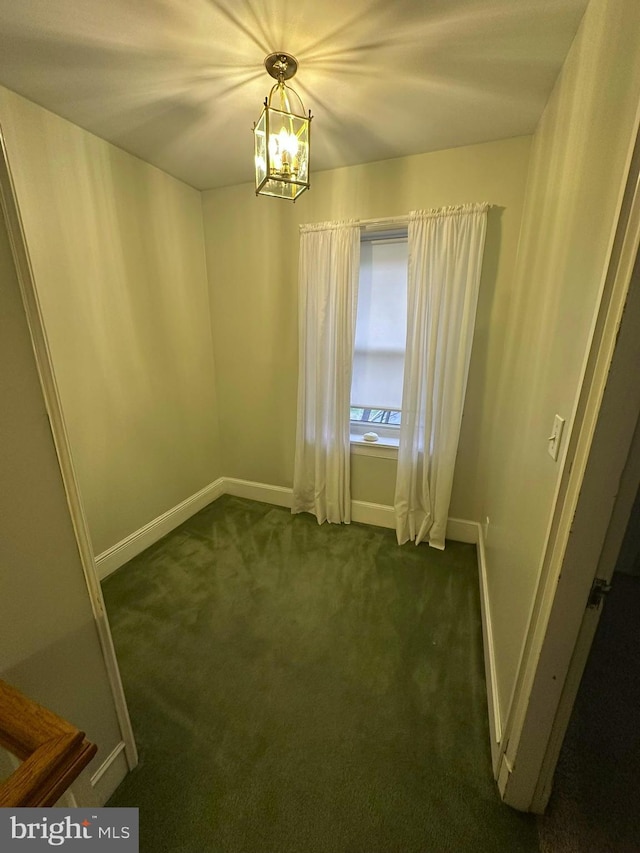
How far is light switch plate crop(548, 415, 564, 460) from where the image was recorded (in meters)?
0.92

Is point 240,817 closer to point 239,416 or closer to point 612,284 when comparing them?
point 612,284

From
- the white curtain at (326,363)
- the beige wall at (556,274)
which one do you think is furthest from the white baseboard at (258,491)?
the beige wall at (556,274)

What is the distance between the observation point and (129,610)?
1870mm

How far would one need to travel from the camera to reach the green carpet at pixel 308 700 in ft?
3.43

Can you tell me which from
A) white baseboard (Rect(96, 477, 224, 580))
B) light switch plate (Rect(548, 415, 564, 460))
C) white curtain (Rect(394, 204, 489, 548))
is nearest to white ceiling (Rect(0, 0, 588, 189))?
white curtain (Rect(394, 204, 489, 548))

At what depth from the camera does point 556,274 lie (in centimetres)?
118

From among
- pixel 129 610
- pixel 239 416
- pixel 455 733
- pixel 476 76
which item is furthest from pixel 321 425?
pixel 476 76

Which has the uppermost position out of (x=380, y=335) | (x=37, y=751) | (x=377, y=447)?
(x=380, y=335)

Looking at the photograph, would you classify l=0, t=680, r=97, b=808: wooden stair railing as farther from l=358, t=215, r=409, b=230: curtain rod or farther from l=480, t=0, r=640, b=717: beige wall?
l=358, t=215, r=409, b=230: curtain rod

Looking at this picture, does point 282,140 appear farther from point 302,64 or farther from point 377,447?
point 377,447

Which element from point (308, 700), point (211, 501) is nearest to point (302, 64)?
point (308, 700)

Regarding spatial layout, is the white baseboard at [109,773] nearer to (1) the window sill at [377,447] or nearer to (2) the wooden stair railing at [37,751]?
(2) the wooden stair railing at [37,751]

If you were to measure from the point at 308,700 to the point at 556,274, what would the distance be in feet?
6.29

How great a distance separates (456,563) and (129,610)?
2.01m
